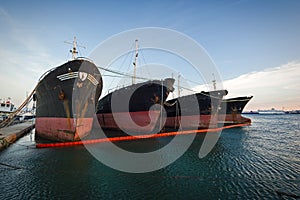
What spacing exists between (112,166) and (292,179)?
695 cm

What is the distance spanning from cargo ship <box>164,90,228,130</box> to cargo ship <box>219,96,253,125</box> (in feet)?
24.7

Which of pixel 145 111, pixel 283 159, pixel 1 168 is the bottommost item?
pixel 283 159

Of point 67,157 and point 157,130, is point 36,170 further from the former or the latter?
point 157,130

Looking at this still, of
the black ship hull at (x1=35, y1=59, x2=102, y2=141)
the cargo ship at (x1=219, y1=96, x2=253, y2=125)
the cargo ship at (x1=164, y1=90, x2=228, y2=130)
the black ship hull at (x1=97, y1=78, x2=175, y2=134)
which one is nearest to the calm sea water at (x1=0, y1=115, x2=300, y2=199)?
the black ship hull at (x1=35, y1=59, x2=102, y2=141)

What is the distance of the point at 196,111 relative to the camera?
22719 mm

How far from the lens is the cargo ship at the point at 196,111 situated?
22.2 m

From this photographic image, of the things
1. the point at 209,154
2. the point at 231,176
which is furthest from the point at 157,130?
the point at 231,176

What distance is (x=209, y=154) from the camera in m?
9.66

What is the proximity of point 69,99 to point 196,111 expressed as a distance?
17034 mm

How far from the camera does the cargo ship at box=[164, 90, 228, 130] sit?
875 inches

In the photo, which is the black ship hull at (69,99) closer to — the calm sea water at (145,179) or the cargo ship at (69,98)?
the cargo ship at (69,98)

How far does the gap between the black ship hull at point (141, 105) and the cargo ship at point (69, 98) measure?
438 cm

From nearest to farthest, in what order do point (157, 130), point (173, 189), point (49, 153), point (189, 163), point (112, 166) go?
point (173, 189) < point (112, 166) < point (189, 163) < point (49, 153) < point (157, 130)

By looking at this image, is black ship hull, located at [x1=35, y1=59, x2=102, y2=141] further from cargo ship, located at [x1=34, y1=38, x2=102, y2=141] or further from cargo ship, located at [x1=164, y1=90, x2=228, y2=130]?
cargo ship, located at [x1=164, y1=90, x2=228, y2=130]
